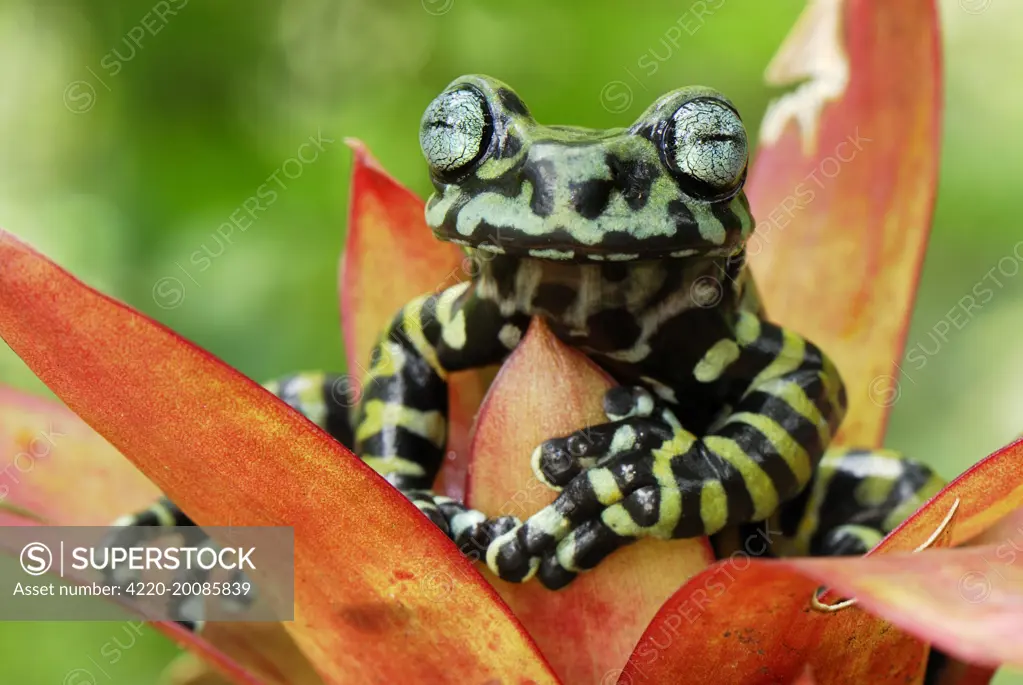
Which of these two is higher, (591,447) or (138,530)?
(138,530)

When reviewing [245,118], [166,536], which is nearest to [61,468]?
[166,536]

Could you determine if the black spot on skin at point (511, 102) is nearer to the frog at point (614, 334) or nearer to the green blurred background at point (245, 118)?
the frog at point (614, 334)

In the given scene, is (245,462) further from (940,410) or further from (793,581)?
(940,410)

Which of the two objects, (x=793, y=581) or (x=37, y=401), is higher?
(x=37, y=401)

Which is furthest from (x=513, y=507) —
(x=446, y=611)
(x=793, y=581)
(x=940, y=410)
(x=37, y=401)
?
(x=940, y=410)

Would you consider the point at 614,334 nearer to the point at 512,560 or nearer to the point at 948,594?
the point at 512,560

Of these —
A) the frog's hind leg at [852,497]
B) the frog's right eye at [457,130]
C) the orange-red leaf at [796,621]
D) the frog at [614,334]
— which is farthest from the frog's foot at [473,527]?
the frog's hind leg at [852,497]

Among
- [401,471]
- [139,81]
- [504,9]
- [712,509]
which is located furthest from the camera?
[504,9]

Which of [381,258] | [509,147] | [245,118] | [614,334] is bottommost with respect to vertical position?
[614,334]

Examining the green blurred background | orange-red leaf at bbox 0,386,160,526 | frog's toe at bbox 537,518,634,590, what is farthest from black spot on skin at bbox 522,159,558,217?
the green blurred background
